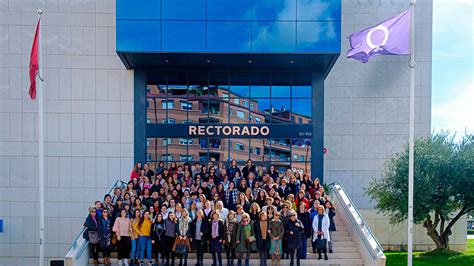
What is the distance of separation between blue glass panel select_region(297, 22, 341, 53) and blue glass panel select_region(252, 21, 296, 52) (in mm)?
408

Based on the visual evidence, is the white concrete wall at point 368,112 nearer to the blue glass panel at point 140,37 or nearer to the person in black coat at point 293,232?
the blue glass panel at point 140,37

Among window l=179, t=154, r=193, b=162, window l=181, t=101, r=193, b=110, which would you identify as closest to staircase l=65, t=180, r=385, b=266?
window l=179, t=154, r=193, b=162


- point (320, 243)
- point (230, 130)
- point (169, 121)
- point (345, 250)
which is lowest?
point (345, 250)

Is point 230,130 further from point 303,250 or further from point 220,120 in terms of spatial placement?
point 303,250

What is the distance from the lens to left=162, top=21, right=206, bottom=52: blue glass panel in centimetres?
1842

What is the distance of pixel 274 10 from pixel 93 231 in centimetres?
1147

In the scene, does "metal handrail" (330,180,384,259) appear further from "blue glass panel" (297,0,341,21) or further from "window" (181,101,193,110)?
"window" (181,101,193,110)

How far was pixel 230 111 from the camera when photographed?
21.3m

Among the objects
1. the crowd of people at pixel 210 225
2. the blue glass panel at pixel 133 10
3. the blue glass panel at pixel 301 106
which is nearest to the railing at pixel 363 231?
the crowd of people at pixel 210 225

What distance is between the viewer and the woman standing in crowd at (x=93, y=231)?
13180 mm

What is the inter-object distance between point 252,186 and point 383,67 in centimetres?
1263

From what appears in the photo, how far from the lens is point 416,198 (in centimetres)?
1870

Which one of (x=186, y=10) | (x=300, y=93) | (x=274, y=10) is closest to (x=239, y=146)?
(x=300, y=93)

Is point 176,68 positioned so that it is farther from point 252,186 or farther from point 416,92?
point 416,92
